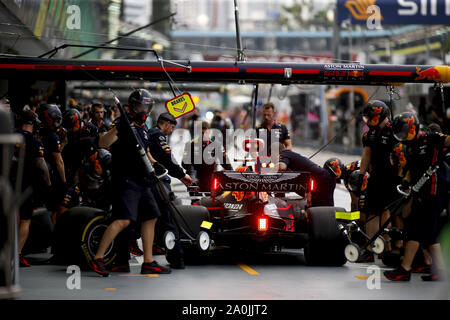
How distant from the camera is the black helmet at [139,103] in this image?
9.36m

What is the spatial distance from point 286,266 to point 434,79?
365cm

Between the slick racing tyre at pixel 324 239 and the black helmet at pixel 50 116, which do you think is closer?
the slick racing tyre at pixel 324 239

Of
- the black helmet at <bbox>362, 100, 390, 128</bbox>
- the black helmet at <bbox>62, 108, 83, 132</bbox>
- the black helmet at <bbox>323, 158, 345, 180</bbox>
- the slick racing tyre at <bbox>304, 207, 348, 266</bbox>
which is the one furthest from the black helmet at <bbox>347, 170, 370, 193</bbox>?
the black helmet at <bbox>62, 108, 83, 132</bbox>

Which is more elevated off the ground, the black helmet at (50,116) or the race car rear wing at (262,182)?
the black helmet at (50,116)

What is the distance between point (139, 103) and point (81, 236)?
165 cm

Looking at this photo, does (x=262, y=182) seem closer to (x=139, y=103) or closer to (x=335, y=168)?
(x=139, y=103)

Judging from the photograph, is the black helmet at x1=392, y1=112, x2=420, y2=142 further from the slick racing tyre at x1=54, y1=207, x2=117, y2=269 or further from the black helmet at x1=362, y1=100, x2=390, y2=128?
the slick racing tyre at x1=54, y1=207, x2=117, y2=269

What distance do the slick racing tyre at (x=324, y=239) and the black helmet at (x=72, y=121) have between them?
3.67 m

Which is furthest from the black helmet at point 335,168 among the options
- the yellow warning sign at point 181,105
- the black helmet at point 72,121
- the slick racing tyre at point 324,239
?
the black helmet at point 72,121

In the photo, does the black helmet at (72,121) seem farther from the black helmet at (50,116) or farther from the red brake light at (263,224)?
the red brake light at (263,224)

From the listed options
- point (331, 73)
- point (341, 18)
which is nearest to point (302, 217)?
point (331, 73)

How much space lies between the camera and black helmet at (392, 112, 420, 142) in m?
8.99

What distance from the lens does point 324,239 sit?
9836 millimetres
